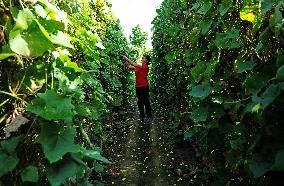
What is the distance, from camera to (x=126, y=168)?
18.9 ft

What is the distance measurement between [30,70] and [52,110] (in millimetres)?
324

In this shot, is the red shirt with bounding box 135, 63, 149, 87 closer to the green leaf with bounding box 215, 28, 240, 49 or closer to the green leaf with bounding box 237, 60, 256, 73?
the green leaf with bounding box 215, 28, 240, 49

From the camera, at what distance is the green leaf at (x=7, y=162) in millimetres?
1772

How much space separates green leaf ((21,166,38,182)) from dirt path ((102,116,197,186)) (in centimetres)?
215

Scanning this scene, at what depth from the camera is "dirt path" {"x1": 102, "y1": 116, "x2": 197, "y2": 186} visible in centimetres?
514

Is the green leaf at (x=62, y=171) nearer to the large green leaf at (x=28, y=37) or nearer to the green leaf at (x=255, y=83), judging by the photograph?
the large green leaf at (x=28, y=37)

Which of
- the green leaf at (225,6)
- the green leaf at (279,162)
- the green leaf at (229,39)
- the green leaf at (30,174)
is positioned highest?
the green leaf at (225,6)

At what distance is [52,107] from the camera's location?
5.97 ft

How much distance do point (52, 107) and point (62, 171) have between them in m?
0.32

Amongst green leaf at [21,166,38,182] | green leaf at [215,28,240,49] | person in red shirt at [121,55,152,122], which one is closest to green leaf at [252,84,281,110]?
green leaf at [215,28,240,49]

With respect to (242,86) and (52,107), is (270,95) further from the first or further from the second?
(52,107)

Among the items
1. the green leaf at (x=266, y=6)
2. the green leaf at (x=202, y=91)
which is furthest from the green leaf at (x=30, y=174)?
the green leaf at (x=202, y=91)

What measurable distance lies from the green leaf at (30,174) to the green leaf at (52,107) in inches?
11.1

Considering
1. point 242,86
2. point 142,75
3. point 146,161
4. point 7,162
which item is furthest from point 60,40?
point 142,75
